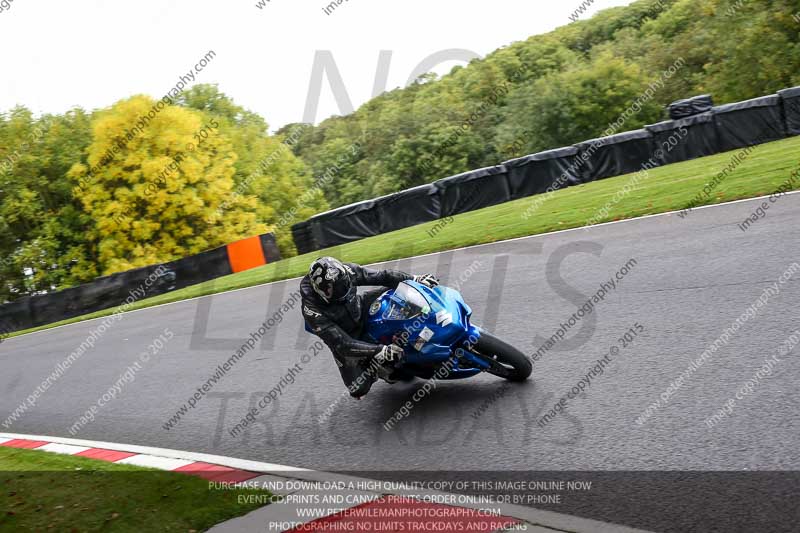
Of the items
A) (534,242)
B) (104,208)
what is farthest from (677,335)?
(104,208)

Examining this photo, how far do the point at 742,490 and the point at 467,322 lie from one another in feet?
9.55

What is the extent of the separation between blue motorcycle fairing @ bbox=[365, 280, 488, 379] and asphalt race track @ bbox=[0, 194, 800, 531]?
17.8 inches

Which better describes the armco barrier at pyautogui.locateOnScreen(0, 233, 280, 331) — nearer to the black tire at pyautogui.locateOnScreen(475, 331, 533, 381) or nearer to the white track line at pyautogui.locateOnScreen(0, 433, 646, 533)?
the white track line at pyautogui.locateOnScreen(0, 433, 646, 533)

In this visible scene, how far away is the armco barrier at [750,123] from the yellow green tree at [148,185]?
2708 centimetres

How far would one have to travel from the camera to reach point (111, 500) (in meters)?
5.76

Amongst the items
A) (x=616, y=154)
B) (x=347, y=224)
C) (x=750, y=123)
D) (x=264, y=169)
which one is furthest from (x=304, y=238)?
(x=264, y=169)

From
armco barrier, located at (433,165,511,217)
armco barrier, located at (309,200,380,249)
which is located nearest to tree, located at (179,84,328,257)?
armco barrier, located at (309,200,380,249)

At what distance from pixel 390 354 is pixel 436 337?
42cm

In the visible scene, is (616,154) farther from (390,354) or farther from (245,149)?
(245,149)

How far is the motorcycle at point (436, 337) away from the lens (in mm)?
6469

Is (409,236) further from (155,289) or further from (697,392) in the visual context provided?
(697,392)

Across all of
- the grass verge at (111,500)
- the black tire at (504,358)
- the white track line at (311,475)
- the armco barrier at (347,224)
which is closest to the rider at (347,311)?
the black tire at (504,358)

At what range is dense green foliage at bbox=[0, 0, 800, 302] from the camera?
3950 cm

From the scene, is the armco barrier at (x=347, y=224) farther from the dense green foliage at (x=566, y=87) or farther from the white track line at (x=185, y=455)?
the dense green foliage at (x=566, y=87)
